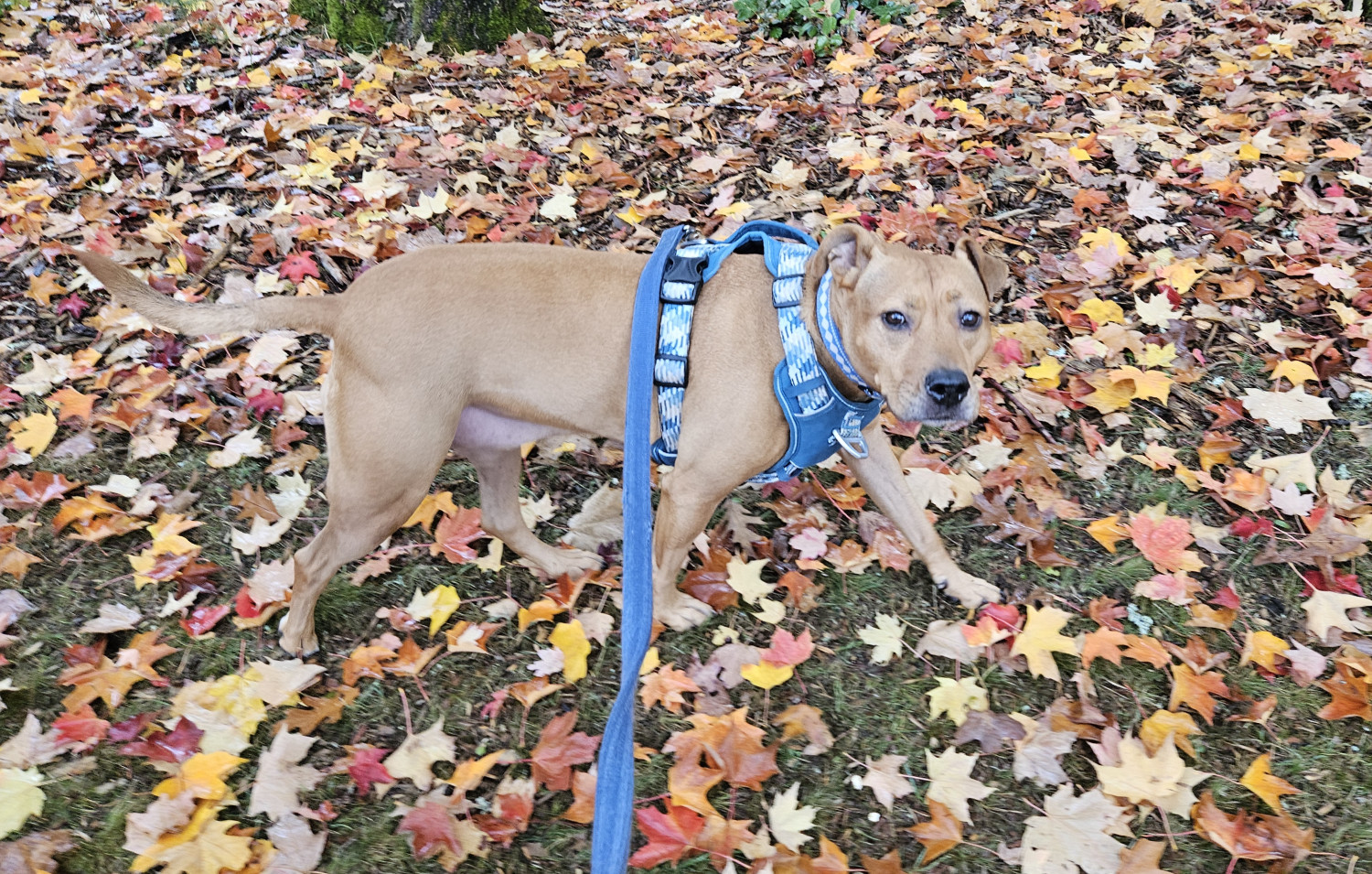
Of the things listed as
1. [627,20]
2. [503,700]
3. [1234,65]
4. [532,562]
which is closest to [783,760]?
[503,700]

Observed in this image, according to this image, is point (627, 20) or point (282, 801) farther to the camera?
point (627, 20)

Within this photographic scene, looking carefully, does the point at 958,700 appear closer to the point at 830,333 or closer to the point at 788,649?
the point at 788,649

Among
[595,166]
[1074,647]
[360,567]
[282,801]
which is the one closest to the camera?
[282,801]

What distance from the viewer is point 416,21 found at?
752cm

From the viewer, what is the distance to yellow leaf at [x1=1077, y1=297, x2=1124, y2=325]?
481 centimetres

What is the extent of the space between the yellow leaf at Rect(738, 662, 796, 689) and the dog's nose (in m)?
1.26

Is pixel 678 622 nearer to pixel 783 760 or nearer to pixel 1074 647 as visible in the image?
pixel 783 760

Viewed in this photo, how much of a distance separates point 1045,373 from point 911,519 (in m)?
1.42

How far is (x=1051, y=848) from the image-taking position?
9.19ft

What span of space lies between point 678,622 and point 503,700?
78 cm

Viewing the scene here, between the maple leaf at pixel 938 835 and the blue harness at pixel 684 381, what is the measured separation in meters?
1.11

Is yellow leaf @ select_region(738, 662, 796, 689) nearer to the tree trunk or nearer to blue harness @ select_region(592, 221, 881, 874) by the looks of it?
blue harness @ select_region(592, 221, 881, 874)

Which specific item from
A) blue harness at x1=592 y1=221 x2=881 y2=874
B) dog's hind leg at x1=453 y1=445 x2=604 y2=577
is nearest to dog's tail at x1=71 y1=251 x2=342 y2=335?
dog's hind leg at x1=453 y1=445 x2=604 y2=577

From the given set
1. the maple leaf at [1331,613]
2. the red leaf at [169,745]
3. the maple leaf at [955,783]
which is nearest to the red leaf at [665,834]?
the maple leaf at [955,783]
